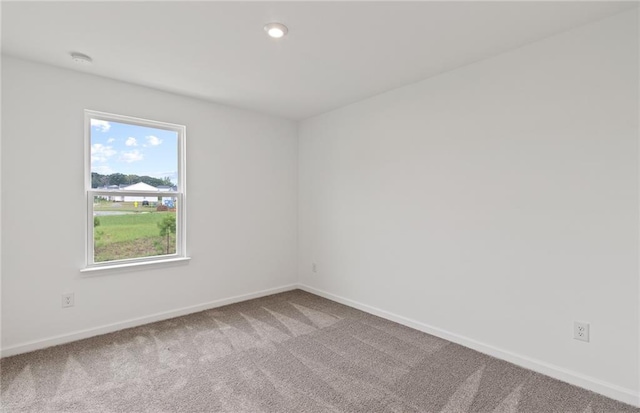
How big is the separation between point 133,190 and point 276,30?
7.26ft

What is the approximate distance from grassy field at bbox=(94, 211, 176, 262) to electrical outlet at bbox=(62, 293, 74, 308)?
1.20ft

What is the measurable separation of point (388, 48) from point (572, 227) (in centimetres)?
183

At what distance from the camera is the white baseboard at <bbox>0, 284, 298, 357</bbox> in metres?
2.59

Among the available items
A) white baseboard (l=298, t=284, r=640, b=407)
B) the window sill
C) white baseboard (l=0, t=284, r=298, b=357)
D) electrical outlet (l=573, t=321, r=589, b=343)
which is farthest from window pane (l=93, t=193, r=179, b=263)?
electrical outlet (l=573, t=321, r=589, b=343)

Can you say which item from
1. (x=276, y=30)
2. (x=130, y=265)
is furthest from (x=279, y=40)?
(x=130, y=265)

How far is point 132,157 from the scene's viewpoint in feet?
10.6

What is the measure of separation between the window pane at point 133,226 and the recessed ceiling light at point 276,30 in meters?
2.15

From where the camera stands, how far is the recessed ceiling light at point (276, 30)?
2.08 m

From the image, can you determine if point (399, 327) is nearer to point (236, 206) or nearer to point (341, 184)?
point (341, 184)

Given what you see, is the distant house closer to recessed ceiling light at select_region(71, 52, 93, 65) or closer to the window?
the window

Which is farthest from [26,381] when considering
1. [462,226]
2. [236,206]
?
[462,226]

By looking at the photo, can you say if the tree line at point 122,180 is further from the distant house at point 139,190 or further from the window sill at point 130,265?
the window sill at point 130,265

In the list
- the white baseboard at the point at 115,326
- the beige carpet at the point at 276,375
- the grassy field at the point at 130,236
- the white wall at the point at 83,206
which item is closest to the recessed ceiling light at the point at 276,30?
the white wall at the point at 83,206

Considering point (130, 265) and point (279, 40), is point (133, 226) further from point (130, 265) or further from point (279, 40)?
point (279, 40)
